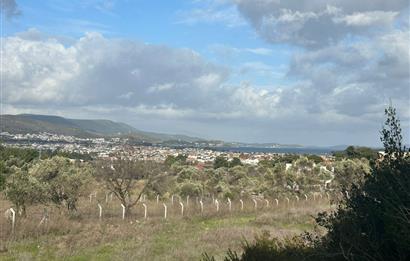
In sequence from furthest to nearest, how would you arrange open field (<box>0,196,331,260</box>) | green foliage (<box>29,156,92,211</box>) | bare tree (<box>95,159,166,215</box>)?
1. bare tree (<box>95,159,166,215</box>)
2. green foliage (<box>29,156,92,211</box>)
3. open field (<box>0,196,331,260</box>)

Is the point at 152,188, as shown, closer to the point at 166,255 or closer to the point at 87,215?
the point at 87,215

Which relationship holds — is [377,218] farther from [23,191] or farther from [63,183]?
[63,183]

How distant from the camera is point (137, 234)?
1727 centimetres

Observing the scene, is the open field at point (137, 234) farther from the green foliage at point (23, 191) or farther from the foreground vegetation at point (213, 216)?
the green foliage at point (23, 191)

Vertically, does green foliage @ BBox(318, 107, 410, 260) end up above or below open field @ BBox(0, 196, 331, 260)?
→ above

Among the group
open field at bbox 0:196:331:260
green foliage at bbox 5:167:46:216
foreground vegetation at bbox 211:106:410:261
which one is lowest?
open field at bbox 0:196:331:260

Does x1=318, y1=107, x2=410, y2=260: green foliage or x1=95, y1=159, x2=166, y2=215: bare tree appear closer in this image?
x1=318, y1=107, x2=410, y2=260: green foliage

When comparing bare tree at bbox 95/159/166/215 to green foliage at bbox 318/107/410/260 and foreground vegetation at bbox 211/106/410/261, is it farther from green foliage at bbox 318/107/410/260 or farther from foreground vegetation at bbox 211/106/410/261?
green foliage at bbox 318/107/410/260

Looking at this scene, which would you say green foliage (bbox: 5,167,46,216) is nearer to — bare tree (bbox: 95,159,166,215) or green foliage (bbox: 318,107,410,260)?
bare tree (bbox: 95,159,166,215)

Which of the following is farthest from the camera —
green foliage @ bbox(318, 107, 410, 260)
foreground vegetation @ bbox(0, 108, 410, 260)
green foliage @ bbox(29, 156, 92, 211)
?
green foliage @ bbox(29, 156, 92, 211)

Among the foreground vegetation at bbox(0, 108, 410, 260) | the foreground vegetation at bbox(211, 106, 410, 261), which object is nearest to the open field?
the foreground vegetation at bbox(0, 108, 410, 260)

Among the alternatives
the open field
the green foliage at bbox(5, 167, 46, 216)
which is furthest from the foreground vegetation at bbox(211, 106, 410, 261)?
the green foliage at bbox(5, 167, 46, 216)

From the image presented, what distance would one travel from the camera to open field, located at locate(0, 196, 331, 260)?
13891 millimetres

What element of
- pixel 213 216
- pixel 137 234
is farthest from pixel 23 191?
pixel 213 216
